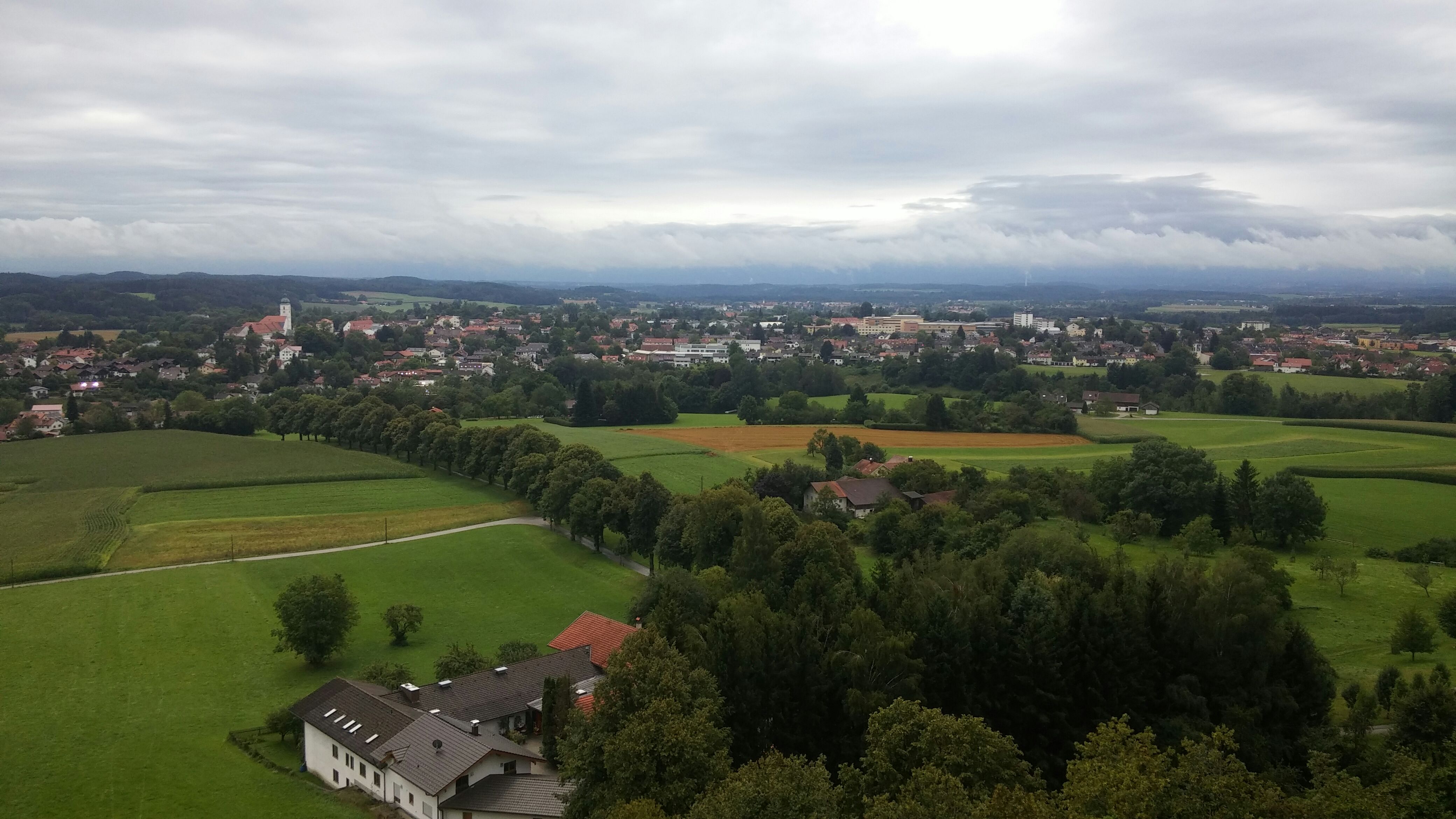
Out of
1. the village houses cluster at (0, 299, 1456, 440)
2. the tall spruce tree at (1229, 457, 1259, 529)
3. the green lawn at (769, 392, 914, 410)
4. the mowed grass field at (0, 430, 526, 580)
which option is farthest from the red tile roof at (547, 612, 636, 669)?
the village houses cluster at (0, 299, 1456, 440)


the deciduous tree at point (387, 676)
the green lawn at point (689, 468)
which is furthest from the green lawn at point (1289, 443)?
the deciduous tree at point (387, 676)

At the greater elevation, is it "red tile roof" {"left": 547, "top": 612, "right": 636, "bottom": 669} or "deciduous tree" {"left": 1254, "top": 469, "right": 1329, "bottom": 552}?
"deciduous tree" {"left": 1254, "top": 469, "right": 1329, "bottom": 552}

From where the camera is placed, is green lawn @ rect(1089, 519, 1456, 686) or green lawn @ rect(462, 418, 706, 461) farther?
green lawn @ rect(462, 418, 706, 461)

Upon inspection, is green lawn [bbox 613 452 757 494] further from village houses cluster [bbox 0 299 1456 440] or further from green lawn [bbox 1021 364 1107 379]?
green lawn [bbox 1021 364 1107 379]

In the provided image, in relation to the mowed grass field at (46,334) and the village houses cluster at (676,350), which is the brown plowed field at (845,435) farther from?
the mowed grass field at (46,334)

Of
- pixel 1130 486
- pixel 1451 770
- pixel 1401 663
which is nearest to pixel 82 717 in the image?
pixel 1451 770

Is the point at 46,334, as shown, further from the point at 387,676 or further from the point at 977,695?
the point at 977,695

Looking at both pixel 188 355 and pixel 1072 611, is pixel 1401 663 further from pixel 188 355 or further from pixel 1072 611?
pixel 188 355
